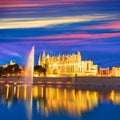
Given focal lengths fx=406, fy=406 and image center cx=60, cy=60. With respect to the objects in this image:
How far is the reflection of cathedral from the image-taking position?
269ft

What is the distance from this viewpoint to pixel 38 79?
55344 mm

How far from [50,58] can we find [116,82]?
43187 millimetres

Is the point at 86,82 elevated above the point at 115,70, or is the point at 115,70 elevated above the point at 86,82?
the point at 115,70

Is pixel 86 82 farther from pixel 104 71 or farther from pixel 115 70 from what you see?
pixel 115 70

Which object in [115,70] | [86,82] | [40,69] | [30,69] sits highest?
[40,69]

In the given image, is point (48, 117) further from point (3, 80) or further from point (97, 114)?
point (3, 80)

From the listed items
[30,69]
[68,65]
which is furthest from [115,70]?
[30,69]

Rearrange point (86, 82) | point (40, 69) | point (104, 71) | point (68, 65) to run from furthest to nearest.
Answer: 1. point (68, 65)
2. point (40, 69)
3. point (104, 71)
4. point (86, 82)

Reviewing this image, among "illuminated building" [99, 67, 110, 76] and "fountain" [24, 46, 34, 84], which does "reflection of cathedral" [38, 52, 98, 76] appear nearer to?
"illuminated building" [99, 67, 110, 76]

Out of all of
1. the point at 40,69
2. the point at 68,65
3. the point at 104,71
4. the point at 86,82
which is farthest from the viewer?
the point at 68,65

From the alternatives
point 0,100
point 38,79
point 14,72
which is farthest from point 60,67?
point 0,100

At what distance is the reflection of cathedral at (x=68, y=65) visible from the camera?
82.0 metres

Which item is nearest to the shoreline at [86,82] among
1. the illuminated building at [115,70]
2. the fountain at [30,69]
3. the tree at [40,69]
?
the fountain at [30,69]

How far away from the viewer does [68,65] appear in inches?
3314
